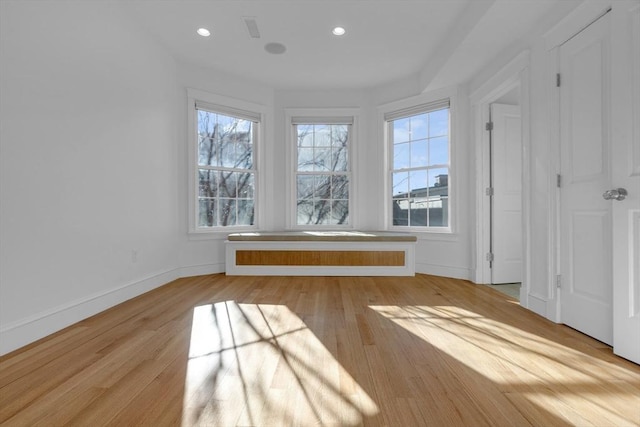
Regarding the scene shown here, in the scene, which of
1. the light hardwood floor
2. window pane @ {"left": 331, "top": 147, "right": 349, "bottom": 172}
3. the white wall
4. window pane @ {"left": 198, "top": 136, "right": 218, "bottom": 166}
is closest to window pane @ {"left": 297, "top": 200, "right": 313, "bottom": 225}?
window pane @ {"left": 331, "top": 147, "right": 349, "bottom": 172}

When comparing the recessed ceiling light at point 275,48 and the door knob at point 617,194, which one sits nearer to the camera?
the door knob at point 617,194

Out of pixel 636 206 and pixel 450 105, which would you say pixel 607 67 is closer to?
pixel 636 206

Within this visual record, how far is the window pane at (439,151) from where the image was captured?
3932 millimetres

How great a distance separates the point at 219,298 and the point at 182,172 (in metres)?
1.73

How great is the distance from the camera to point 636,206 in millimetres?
1621

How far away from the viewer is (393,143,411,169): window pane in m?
4.26

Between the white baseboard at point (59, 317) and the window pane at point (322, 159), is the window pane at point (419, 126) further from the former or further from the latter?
the white baseboard at point (59, 317)

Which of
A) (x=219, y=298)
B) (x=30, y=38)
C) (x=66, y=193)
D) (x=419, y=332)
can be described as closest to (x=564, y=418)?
(x=419, y=332)

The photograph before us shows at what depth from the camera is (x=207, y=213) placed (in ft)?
13.1

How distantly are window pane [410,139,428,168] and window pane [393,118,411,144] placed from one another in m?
0.15

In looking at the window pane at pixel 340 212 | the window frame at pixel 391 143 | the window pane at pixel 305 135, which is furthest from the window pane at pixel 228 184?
the window frame at pixel 391 143

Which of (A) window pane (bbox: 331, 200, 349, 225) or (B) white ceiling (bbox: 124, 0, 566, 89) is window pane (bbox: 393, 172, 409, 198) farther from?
(B) white ceiling (bbox: 124, 0, 566, 89)

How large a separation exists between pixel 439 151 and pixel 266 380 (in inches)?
136

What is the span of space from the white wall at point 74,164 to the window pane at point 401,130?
291 centimetres
